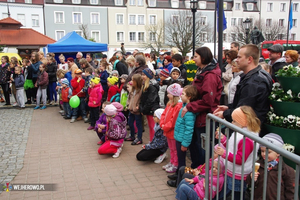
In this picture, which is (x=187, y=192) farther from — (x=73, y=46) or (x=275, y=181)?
(x=73, y=46)

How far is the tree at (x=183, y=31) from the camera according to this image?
4334 cm

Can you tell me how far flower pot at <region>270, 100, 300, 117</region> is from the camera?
9.69ft

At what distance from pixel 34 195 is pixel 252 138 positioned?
364 cm

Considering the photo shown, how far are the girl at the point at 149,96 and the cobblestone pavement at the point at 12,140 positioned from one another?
2.87 meters

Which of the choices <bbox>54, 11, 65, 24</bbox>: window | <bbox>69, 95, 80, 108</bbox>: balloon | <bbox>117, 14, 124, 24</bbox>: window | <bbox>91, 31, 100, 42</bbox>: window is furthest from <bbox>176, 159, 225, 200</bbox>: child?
<bbox>117, 14, 124, 24</bbox>: window

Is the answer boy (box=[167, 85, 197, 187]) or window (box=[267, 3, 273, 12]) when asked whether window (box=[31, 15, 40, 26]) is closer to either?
window (box=[267, 3, 273, 12])

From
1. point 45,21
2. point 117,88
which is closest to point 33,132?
point 117,88

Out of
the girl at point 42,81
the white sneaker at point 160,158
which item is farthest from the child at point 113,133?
the girl at point 42,81

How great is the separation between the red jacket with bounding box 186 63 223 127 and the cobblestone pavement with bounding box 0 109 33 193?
353 centimetres

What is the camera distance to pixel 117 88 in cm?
825

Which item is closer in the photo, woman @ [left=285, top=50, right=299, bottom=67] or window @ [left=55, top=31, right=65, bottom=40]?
woman @ [left=285, top=50, right=299, bottom=67]

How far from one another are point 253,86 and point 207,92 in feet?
3.22

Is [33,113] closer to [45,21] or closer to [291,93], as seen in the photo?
[291,93]

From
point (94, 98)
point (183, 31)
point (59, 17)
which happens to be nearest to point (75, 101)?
point (94, 98)
